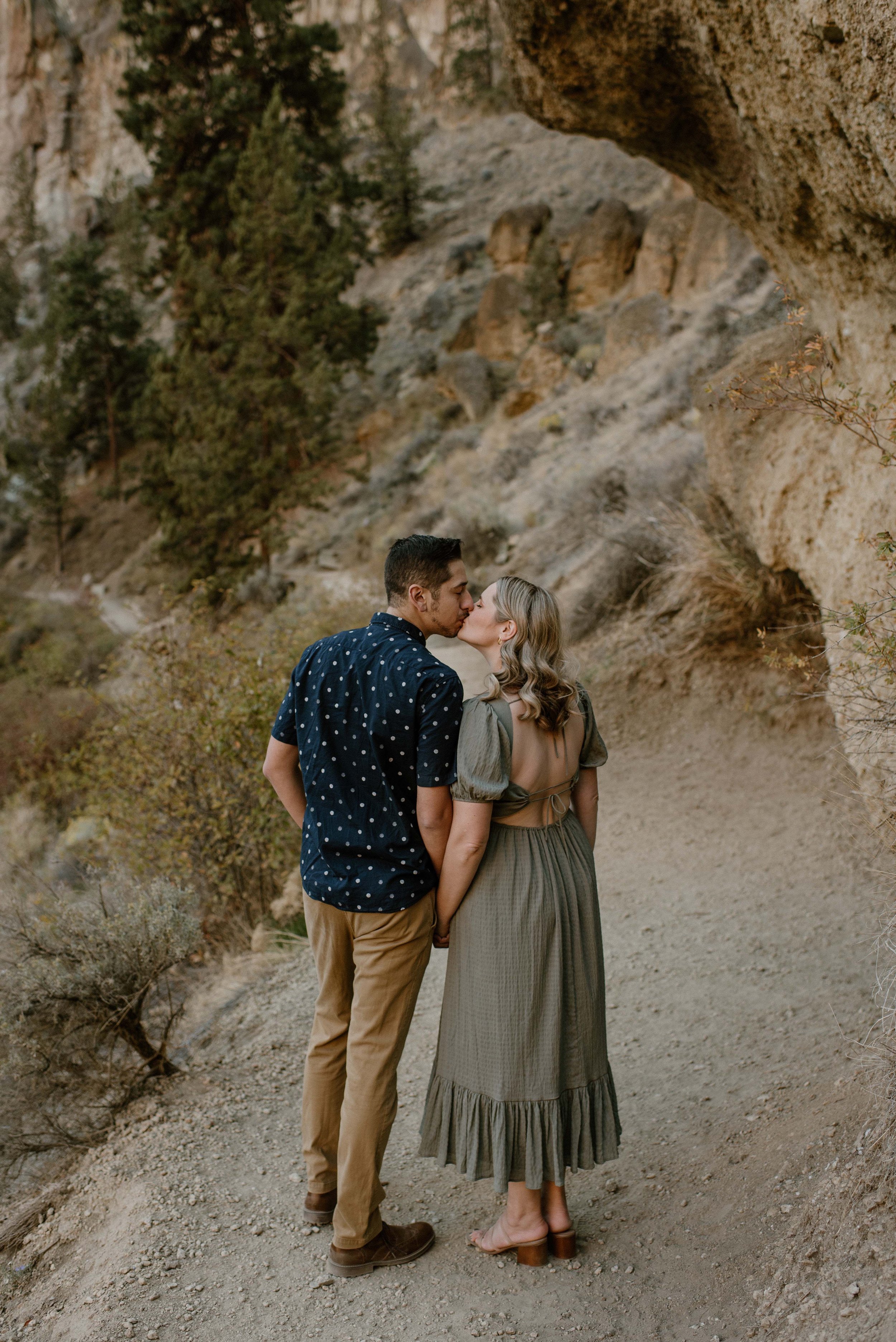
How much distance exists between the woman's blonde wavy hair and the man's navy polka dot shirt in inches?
5.6

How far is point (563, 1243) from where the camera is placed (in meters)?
2.57

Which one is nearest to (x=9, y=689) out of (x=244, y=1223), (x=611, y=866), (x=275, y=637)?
(x=275, y=637)

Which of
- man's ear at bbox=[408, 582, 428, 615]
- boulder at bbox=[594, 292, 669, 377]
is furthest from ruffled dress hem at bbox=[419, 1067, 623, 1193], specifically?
boulder at bbox=[594, 292, 669, 377]

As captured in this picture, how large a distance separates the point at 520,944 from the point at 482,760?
478mm

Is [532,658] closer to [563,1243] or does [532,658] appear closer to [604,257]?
[563,1243]

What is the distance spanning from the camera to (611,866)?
5762 mm

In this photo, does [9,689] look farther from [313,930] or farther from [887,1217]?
[887,1217]

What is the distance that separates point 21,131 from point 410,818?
5641cm

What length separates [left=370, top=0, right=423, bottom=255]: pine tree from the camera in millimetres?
25391

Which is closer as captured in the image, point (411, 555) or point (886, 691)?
point (411, 555)

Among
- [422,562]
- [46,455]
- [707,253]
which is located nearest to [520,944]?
[422,562]

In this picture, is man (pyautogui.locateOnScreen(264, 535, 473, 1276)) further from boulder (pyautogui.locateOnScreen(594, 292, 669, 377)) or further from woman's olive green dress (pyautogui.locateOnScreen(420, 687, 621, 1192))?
boulder (pyautogui.locateOnScreen(594, 292, 669, 377))

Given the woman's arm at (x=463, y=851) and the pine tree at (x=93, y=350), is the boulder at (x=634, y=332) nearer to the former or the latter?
the pine tree at (x=93, y=350)

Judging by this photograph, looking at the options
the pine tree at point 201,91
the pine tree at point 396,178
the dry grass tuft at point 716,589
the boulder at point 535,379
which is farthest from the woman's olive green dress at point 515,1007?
the pine tree at point 396,178
